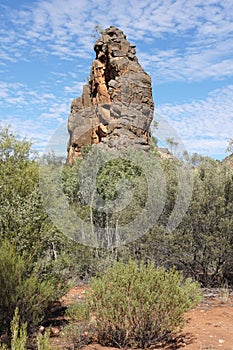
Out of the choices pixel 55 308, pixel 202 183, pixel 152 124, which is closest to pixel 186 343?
pixel 55 308

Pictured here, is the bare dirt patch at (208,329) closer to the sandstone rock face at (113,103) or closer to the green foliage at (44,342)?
the green foliage at (44,342)

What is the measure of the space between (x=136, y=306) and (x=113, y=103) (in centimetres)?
2334

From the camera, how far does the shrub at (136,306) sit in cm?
495

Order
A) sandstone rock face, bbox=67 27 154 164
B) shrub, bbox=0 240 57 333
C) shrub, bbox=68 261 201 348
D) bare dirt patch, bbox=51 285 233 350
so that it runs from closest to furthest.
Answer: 1. shrub, bbox=68 261 201 348
2. bare dirt patch, bbox=51 285 233 350
3. shrub, bbox=0 240 57 333
4. sandstone rock face, bbox=67 27 154 164

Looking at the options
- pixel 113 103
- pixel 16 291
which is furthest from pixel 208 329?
pixel 113 103

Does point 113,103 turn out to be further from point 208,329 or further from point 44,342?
point 44,342

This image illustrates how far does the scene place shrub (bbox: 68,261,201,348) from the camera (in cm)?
495

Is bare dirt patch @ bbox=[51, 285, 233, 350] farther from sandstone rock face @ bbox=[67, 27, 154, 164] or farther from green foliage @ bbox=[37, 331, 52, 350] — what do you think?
sandstone rock face @ bbox=[67, 27, 154, 164]

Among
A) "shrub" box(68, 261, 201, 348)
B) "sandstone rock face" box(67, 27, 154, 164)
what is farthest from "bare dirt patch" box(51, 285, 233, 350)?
"sandstone rock face" box(67, 27, 154, 164)

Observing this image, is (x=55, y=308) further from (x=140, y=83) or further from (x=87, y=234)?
(x=140, y=83)

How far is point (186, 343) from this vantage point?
5.24 m

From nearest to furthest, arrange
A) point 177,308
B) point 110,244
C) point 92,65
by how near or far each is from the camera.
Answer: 1. point 177,308
2. point 110,244
3. point 92,65

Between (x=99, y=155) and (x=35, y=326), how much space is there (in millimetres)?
12297

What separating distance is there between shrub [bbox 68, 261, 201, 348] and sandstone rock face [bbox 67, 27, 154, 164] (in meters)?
18.8
